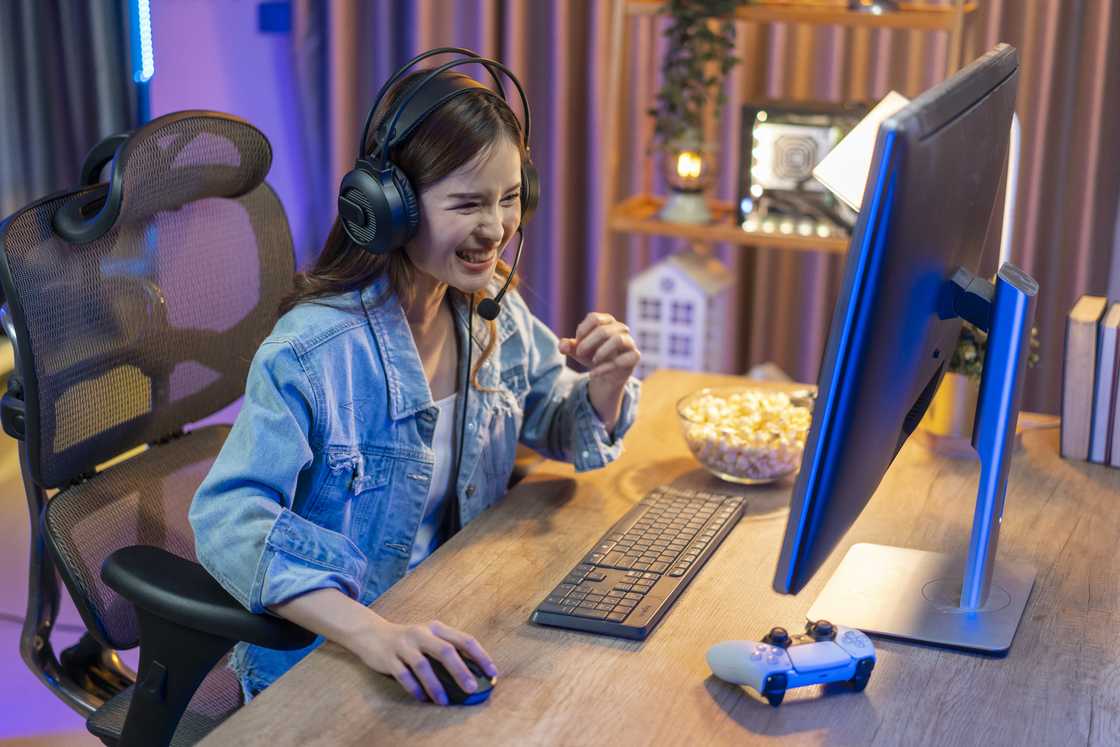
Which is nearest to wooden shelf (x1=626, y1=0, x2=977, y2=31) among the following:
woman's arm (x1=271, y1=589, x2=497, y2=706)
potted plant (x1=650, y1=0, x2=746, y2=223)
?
potted plant (x1=650, y1=0, x2=746, y2=223)

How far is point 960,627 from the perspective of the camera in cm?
113

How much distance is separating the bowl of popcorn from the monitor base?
0.18 meters

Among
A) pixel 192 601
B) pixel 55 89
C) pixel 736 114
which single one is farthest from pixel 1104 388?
pixel 55 89

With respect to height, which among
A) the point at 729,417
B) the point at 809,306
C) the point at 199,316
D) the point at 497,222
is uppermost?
the point at 497,222

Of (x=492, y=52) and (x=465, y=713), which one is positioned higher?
(x=492, y=52)

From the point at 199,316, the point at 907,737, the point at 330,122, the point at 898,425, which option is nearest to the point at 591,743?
the point at 907,737

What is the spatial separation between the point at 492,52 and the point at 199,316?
1.61 m

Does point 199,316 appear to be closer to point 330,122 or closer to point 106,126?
point 106,126

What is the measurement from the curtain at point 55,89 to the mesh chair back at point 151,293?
0.96 meters

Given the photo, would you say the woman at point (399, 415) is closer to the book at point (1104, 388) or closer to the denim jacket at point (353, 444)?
the denim jacket at point (353, 444)

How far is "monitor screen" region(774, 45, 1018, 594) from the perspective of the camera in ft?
2.60

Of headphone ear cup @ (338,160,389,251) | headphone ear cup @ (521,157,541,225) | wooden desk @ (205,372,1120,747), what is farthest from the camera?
headphone ear cup @ (521,157,541,225)

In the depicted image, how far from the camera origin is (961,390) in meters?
1.61

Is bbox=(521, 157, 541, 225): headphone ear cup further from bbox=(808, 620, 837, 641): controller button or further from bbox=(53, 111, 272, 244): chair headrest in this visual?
bbox=(808, 620, 837, 641): controller button
